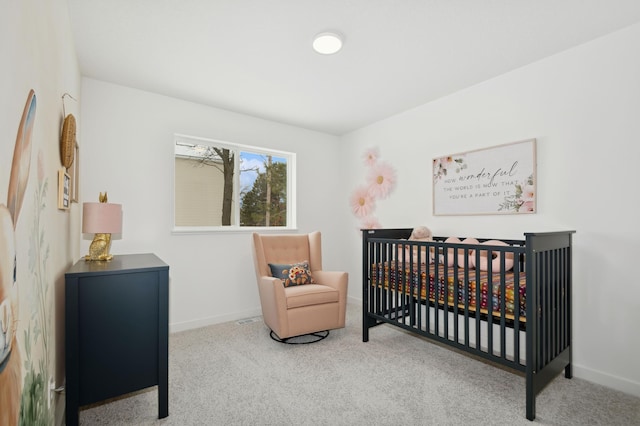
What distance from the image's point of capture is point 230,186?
3594 mm

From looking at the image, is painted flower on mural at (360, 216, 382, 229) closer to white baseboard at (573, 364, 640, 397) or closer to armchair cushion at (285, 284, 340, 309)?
armchair cushion at (285, 284, 340, 309)

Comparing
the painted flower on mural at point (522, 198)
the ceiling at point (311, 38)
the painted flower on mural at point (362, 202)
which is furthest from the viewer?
the painted flower on mural at point (362, 202)

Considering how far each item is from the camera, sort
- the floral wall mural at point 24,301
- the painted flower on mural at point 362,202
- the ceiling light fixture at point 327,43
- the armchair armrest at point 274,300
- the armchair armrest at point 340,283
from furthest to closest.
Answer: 1. the painted flower on mural at point 362,202
2. the armchair armrest at point 340,283
3. the armchair armrest at point 274,300
4. the ceiling light fixture at point 327,43
5. the floral wall mural at point 24,301

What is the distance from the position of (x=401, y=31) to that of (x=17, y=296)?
2297mm

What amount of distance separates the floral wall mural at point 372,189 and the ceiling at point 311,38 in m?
0.85

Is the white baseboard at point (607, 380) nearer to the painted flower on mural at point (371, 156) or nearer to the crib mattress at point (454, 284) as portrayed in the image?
the crib mattress at point (454, 284)

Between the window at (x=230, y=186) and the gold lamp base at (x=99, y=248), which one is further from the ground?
the window at (x=230, y=186)

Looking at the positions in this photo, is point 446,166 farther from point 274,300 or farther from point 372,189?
point 274,300

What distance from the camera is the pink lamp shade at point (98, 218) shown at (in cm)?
204

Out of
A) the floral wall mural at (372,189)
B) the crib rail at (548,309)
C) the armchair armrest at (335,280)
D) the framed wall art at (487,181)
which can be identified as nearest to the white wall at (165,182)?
the armchair armrest at (335,280)

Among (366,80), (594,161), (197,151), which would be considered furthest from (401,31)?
(197,151)

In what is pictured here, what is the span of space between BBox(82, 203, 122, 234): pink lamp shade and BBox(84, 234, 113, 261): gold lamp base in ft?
0.25

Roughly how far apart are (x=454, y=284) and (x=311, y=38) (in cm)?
193

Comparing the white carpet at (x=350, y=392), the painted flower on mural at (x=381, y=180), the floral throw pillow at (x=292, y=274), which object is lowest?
the white carpet at (x=350, y=392)
